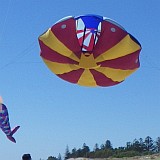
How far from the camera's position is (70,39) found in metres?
13.9

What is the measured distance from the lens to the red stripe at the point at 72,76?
46.7 feet

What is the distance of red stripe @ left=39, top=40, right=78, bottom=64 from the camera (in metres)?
14.0

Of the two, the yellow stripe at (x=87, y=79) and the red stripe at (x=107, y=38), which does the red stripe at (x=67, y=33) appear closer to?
the red stripe at (x=107, y=38)

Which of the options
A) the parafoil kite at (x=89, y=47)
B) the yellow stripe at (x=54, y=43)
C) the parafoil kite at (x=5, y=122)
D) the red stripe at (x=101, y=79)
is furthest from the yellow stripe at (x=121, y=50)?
the parafoil kite at (x=5, y=122)

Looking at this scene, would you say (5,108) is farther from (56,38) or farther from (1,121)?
(56,38)

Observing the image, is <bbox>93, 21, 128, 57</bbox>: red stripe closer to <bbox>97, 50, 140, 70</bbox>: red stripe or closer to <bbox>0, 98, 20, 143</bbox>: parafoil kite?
<bbox>97, 50, 140, 70</bbox>: red stripe

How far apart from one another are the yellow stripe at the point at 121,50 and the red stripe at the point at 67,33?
0.83 meters

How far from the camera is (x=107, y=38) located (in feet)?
45.3

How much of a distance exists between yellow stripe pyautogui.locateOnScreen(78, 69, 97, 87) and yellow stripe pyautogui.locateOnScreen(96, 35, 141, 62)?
25.1 inches

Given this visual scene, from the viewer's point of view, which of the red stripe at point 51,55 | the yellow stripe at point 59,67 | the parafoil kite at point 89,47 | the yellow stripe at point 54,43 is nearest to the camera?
the parafoil kite at point 89,47

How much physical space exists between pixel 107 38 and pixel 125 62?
888mm

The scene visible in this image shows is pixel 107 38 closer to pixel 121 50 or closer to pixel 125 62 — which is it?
pixel 121 50

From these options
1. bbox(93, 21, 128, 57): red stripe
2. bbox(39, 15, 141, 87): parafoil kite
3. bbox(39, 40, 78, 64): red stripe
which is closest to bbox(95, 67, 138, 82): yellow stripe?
bbox(39, 15, 141, 87): parafoil kite

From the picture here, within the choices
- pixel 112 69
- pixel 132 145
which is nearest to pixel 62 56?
pixel 112 69
